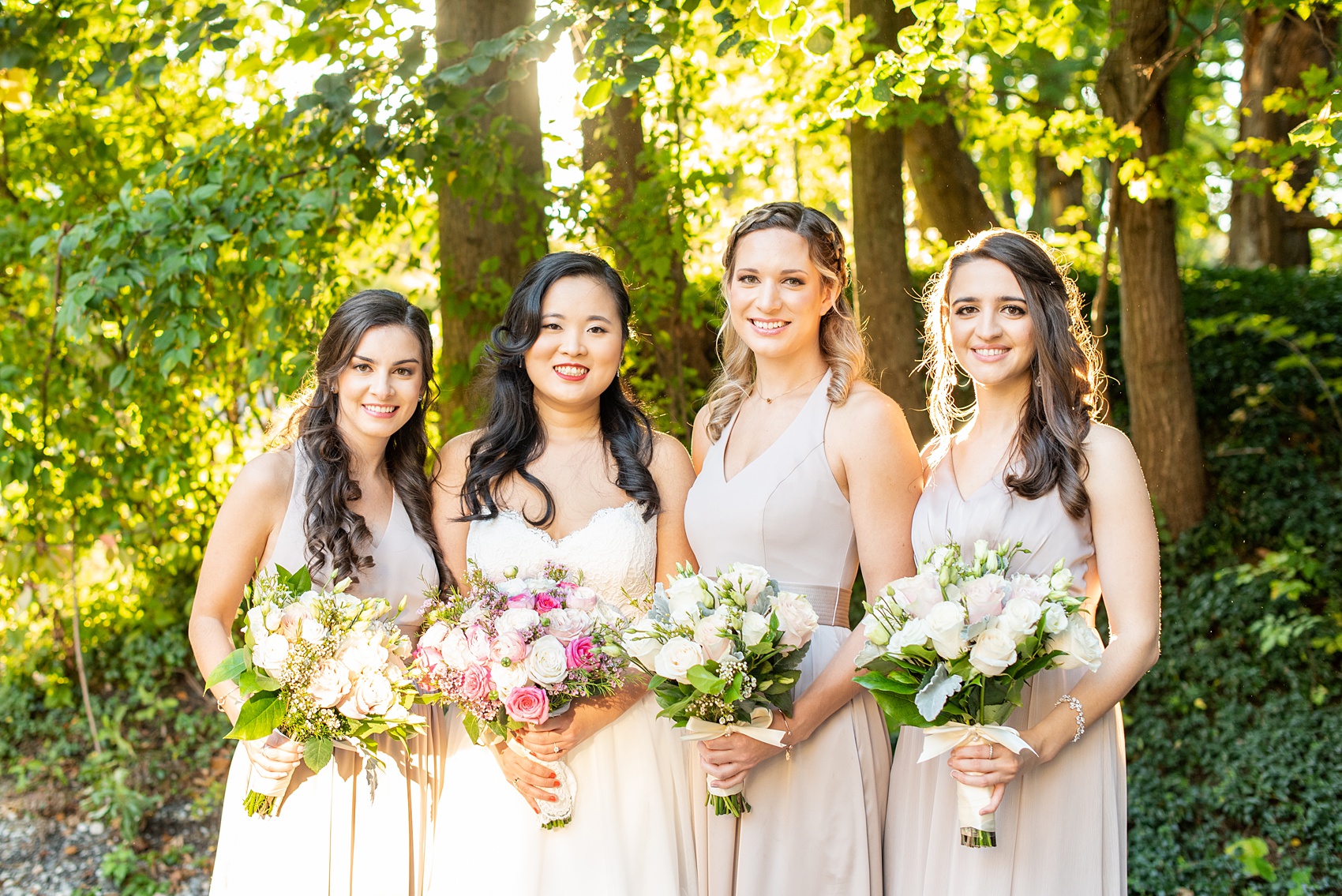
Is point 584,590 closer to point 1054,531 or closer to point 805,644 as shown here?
point 805,644

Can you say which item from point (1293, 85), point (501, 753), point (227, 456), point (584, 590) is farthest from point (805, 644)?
point (1293, 85)

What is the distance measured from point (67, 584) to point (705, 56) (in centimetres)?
534

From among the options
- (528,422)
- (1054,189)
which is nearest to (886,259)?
(528,422)

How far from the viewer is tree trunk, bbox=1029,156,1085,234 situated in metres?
13.4

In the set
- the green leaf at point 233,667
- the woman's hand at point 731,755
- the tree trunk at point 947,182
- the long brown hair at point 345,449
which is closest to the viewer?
the green leaf at point 233,667

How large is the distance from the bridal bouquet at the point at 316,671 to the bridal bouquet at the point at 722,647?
659mm

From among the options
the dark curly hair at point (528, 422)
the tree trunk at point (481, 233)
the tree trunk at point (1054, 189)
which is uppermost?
the tree trunk at point (1054, 189)

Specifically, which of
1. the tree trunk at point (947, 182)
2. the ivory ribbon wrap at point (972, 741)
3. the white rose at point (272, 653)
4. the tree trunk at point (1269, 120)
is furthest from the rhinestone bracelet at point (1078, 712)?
the tree trunk at point (947, 182)

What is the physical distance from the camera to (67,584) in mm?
6543

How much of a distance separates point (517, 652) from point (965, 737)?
3.75 feet

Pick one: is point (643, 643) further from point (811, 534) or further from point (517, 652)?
point (811, 534)

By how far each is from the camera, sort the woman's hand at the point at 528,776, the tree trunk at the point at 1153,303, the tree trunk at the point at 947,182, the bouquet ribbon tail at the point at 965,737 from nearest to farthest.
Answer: the bouquet ribbon tail at the point at 965,737 → the woman's hand at the point at 528,776 → the tree trunk at the point at 1153,303 → the tree trunk at the point at 947,182

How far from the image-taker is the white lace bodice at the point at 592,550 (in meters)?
3.32

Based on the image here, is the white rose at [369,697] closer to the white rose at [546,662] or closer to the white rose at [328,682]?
the white rose at [328,682]
